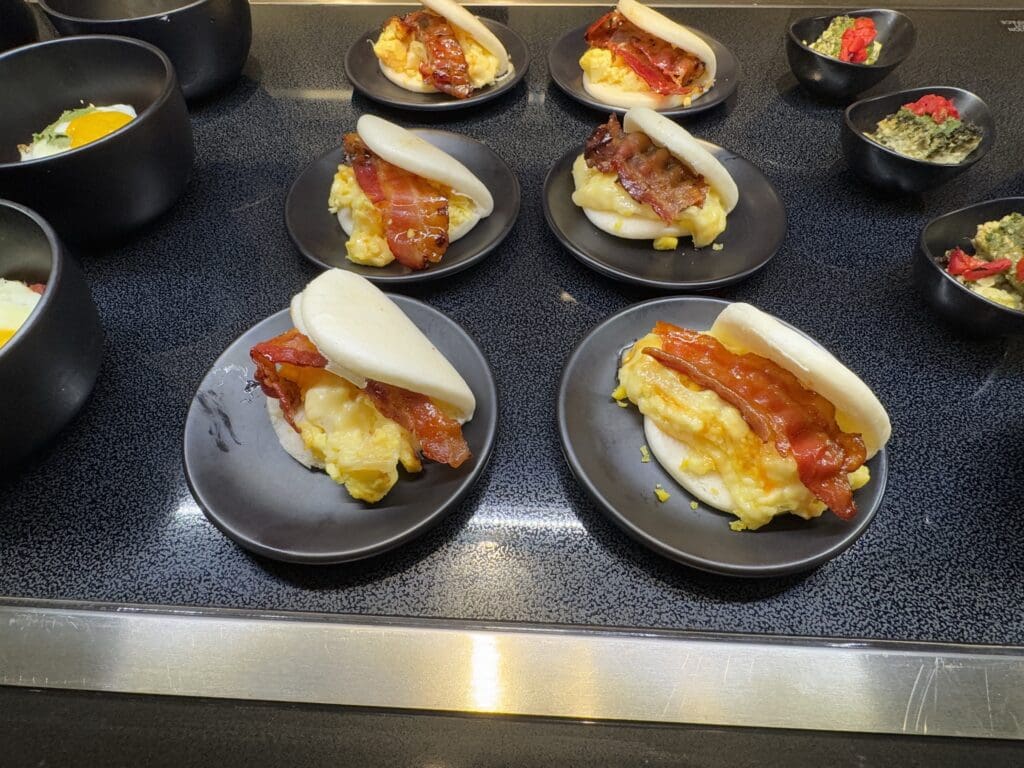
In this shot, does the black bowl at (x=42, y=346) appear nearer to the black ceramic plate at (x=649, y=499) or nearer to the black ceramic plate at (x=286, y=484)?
the black ceramic plate at (x=286, y=484)

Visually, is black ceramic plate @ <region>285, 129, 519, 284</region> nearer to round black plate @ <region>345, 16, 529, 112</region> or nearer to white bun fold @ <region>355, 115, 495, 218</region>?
white bun fold @ <region>355, 115, 495, 218</region>

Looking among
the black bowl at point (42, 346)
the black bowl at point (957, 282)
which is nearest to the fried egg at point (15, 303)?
the black bowl at point (42, 346)

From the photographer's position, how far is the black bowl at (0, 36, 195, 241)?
1.84 metres

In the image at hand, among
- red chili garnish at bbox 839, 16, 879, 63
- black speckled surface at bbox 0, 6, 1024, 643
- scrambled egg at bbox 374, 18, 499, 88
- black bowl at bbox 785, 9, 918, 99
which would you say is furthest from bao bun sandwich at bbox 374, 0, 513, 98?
red chili garnish at bbox 839, 16, 879, 63

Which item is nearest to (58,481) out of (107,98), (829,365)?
(107,98)

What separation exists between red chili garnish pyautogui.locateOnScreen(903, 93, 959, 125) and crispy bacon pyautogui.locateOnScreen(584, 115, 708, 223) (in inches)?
35.5

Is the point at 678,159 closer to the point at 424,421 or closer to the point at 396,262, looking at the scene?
the point at 396,262

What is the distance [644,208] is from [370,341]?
1080 millimetres

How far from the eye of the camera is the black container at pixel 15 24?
2.64 meters

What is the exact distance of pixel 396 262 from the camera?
2.03 metres

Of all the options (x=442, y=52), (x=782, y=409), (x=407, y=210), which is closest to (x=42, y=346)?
(x=407, y=210)

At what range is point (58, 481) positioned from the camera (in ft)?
5.43

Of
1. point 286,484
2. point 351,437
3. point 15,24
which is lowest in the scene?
point 286,484

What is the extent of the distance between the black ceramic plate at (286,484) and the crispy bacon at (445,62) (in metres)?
1.42
